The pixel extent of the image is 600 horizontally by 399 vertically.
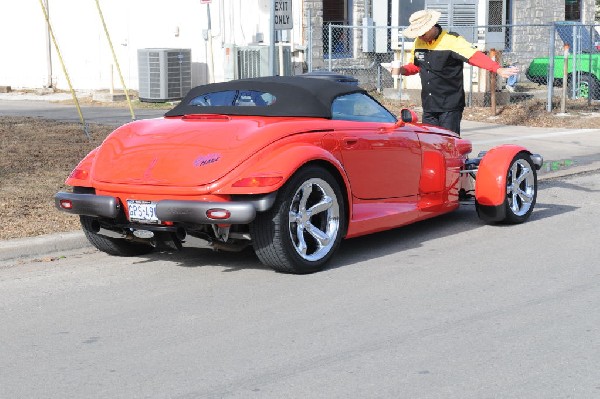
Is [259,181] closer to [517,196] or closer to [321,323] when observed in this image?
[321,323]

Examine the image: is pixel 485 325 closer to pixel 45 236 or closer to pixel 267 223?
pixel 267 223

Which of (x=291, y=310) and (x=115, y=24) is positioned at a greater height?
(x=115, y=24)

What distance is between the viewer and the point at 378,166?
26.5ft

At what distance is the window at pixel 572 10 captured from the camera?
97.2ft

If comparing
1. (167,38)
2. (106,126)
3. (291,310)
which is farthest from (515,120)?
(291,310)

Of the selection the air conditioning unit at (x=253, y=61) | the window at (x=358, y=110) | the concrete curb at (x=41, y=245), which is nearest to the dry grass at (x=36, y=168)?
the concrete curb at (x=41, y=245)

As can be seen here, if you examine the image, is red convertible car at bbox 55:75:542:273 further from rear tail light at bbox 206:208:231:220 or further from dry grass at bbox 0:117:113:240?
dry grass at bbox 0:117:113:240

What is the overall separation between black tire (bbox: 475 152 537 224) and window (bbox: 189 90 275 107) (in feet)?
7.21

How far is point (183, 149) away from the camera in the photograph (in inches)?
292

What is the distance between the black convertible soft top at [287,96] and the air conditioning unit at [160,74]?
49.3ft

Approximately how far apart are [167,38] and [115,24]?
160 centimetres

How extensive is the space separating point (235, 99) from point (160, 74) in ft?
50.1

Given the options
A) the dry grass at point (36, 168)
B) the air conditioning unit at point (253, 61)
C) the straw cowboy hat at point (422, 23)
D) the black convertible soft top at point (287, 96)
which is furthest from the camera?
the air conditioning unit at point (253, 61)

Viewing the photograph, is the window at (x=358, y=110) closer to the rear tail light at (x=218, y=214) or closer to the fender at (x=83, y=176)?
the rear tail light at (x=218, y=214)
